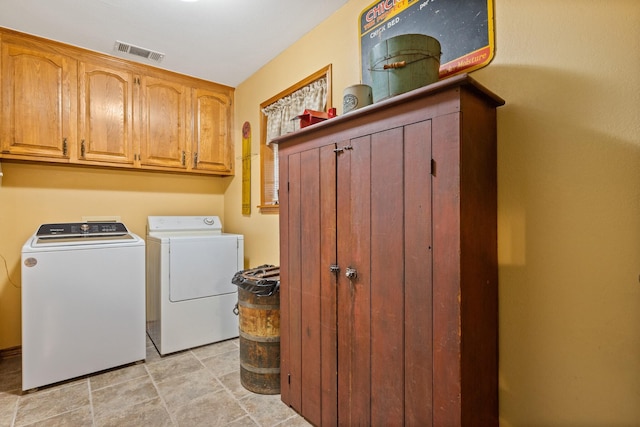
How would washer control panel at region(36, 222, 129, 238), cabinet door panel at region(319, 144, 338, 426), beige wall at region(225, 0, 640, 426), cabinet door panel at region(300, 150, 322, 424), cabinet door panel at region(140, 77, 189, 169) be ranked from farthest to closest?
cabinet door panel at region(140, 77, 189, 169), washer control panel at region(36, 222, 129, 238), cabinet door panel at region(300, 150, 322, 424), cabinet door panel at region(319, 144, 338, 426), beige wall at region(225, 0, 640, 426)

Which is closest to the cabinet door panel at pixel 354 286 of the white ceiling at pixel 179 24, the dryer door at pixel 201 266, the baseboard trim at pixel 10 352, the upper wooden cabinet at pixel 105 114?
the white ceiling at pixel 179 24

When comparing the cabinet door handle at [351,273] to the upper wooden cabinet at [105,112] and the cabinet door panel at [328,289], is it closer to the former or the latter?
the cabinet door panel at [328,289]

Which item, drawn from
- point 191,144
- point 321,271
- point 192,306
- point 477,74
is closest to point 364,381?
point 321,271

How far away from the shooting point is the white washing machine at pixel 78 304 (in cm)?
211

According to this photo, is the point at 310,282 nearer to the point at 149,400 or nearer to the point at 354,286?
Answer: the point at 354,286

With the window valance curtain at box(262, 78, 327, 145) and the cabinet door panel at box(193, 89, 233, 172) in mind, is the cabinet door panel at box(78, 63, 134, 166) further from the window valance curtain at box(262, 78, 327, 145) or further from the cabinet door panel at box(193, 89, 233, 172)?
the window valance curtain at box(262, 78, 327, 145)

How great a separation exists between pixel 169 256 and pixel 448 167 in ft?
7.58

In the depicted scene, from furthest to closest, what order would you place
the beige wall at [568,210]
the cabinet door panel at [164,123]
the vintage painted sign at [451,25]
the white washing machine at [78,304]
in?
the cabinet door panel at [164,123] < the white washing machine at [78,304] < the vintage painted sign at [451,25] < the beige wall at [568,210]

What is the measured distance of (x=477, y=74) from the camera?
4.81 feet

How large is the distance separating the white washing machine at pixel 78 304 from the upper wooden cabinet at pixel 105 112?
70 centimetres

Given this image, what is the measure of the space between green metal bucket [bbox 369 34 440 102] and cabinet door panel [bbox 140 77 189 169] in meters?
2.46

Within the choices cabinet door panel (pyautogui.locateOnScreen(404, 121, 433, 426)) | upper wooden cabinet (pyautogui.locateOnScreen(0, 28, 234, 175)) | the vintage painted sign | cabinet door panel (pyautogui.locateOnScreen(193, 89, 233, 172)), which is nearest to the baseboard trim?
upper wooden cabinet (pyautogui.locateOnScreen(0, 28, 234, 175))

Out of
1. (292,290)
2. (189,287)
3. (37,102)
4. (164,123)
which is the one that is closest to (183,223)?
(189,287)

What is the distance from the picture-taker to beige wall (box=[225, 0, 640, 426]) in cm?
110
